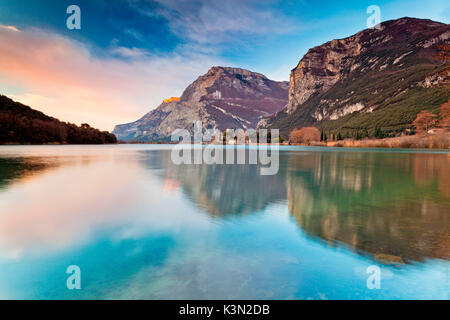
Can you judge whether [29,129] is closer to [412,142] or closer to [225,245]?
[225,245]

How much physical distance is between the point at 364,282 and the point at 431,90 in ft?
768

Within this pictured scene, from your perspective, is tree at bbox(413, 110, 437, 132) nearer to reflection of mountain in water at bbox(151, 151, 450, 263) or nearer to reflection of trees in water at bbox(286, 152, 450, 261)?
reflection of mountain in water at bbox(151, 151, 450, 263)

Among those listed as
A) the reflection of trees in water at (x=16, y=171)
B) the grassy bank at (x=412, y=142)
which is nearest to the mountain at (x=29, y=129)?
the reflection of trees in water at (x=16, y=171)

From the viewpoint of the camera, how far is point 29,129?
442ft

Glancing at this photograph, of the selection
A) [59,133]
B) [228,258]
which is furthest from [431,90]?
[59,133]

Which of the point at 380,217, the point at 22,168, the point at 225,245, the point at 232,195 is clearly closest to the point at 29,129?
the point at 22,168

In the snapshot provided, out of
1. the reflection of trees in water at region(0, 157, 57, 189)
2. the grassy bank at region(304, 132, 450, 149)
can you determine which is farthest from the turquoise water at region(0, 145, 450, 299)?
the grassy bank at region(304, 132, 450, 149)

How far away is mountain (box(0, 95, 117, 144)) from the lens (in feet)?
407

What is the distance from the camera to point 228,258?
21.8 feet

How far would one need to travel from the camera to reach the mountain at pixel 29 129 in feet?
407

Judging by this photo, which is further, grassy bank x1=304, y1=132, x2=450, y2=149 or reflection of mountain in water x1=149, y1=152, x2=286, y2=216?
grassy bank x1=304, y1=132, x2=450, y2=149

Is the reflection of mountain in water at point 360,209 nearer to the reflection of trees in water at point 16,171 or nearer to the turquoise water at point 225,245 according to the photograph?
the turquoise water at point 225,245

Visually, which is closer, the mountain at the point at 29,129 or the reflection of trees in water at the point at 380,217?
the reflection of trees in water at the point at 380,217
